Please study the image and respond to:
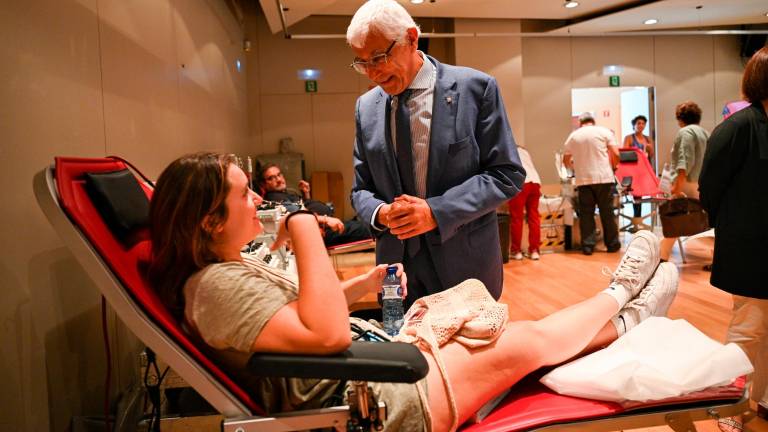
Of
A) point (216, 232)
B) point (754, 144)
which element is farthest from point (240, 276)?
point (754, 144)

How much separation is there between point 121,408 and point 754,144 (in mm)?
2668

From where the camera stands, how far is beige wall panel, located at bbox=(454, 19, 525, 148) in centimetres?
865

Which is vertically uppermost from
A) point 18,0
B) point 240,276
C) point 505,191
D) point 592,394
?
point 18,0

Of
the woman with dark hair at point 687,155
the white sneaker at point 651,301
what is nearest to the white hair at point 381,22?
the white sneaker at point 651,301

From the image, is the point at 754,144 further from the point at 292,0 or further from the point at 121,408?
the point at 292,0

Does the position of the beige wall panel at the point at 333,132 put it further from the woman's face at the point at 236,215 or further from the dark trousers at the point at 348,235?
the woman's face at the point at 236,215

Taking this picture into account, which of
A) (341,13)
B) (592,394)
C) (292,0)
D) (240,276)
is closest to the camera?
(240,276)

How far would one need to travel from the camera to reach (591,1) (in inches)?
304

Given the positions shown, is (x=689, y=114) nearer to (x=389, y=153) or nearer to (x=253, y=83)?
(x=389, y=153)

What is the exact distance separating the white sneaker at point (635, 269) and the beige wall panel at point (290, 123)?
766cm

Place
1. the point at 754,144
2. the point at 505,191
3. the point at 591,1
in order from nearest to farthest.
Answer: the point at 505,191 → the point at 754,144 → the point at 591,1

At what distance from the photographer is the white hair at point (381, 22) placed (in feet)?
5.32

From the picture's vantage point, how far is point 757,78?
224 centimetres

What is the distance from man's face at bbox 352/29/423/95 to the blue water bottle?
0.59m
